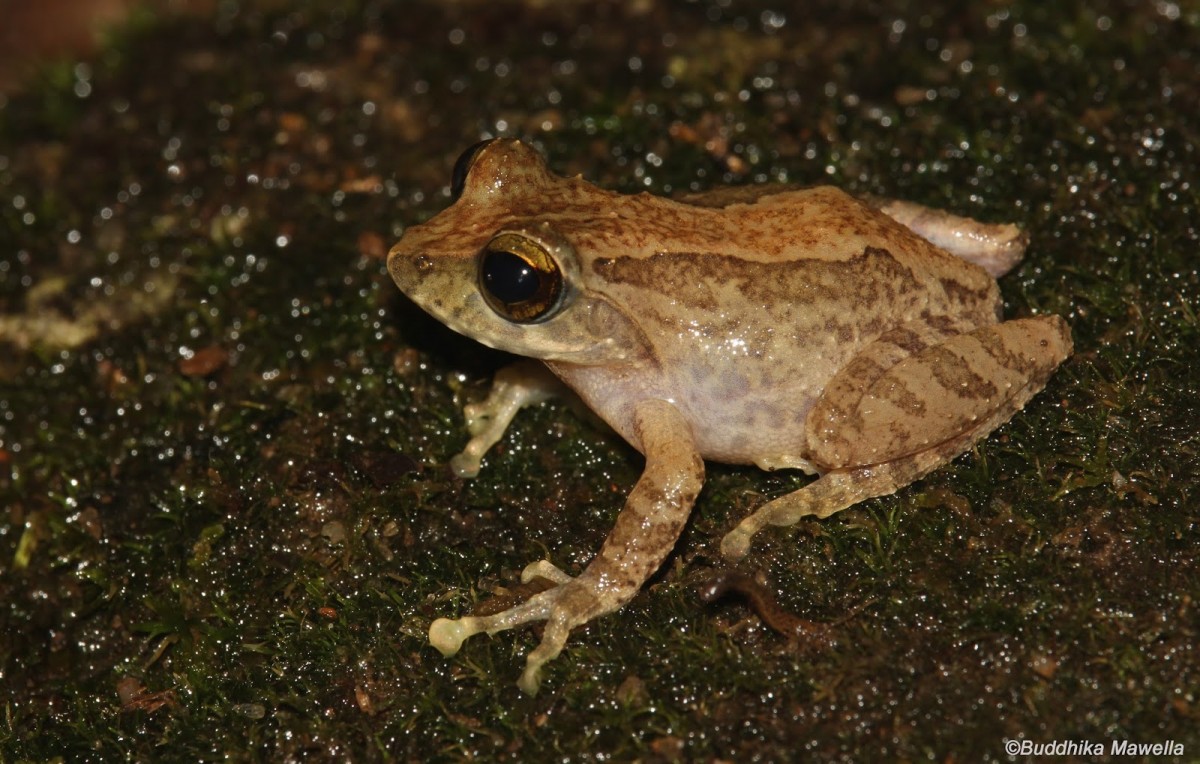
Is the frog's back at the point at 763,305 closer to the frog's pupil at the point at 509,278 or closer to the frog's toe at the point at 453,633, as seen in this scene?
the frog's pupil at the point at 509,278

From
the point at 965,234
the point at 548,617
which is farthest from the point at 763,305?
the point at 548,617

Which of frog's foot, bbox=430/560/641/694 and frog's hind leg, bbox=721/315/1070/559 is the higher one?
frog's hind leg, bbox=721/315/1070/559

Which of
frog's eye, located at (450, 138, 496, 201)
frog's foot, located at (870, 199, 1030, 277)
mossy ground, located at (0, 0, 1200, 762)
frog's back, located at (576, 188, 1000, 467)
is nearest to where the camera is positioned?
mossy ground, located at (0, 0, 1200, 762)

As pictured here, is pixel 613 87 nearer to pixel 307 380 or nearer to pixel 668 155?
pixel 668 155

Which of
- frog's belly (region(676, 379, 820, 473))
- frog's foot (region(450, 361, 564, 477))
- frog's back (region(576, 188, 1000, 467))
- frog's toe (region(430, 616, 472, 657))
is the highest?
frog's back (region(576, 188, 1000, 467))

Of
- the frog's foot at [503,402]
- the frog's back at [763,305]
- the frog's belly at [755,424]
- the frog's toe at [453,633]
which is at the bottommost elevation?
the frog's toe at [453,633]

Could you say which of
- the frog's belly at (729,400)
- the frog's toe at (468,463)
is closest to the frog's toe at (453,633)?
the frog's toe at (468,463)

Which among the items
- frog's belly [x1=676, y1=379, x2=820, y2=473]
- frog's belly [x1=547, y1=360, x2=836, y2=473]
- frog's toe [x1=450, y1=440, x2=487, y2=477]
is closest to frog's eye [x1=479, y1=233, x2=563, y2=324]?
frog's belly [x1=547, y1=360, x2=836, y2=473]

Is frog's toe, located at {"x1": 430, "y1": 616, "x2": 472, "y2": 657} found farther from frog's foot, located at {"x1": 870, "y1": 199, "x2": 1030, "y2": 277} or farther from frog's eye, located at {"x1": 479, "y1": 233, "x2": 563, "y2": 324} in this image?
frog's foot, located at {"x1": 870, "y1": 199, "x2": 1030, "y2": 277}
